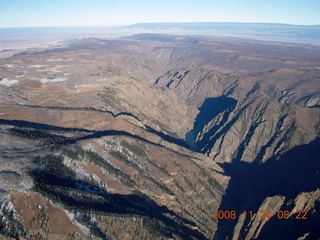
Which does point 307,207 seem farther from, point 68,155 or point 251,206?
point 68,155

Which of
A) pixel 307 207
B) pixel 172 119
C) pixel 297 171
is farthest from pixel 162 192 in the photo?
pixel 172 119

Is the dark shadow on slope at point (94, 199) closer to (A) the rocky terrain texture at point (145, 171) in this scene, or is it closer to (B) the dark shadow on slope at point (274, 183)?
(A) the rocky terrain texture at point (145, 171)

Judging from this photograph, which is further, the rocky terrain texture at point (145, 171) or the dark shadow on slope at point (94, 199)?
the dark shadow on slope at point (94, 199)
